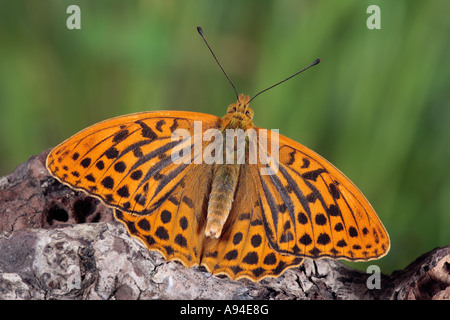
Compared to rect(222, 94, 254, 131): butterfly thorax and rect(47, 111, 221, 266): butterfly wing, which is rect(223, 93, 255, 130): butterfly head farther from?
rect(47, 111, 221, 266): butterfly wing

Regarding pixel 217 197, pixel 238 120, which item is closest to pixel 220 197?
pixel 217 197

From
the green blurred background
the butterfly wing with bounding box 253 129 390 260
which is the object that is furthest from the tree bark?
the green blurred background

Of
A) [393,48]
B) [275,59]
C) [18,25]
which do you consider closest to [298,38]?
[275,59]

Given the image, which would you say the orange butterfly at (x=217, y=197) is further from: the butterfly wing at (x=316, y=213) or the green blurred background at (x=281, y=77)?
the green blurred background at (x=281, y=77)

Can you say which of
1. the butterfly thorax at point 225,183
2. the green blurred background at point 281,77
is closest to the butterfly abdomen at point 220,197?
the butterfly thorax at point 225,183

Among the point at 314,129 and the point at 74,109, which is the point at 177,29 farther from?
the point at 314,129

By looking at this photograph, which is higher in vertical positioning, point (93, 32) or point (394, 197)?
point (93, 32)

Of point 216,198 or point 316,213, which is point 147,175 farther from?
point 316,213
